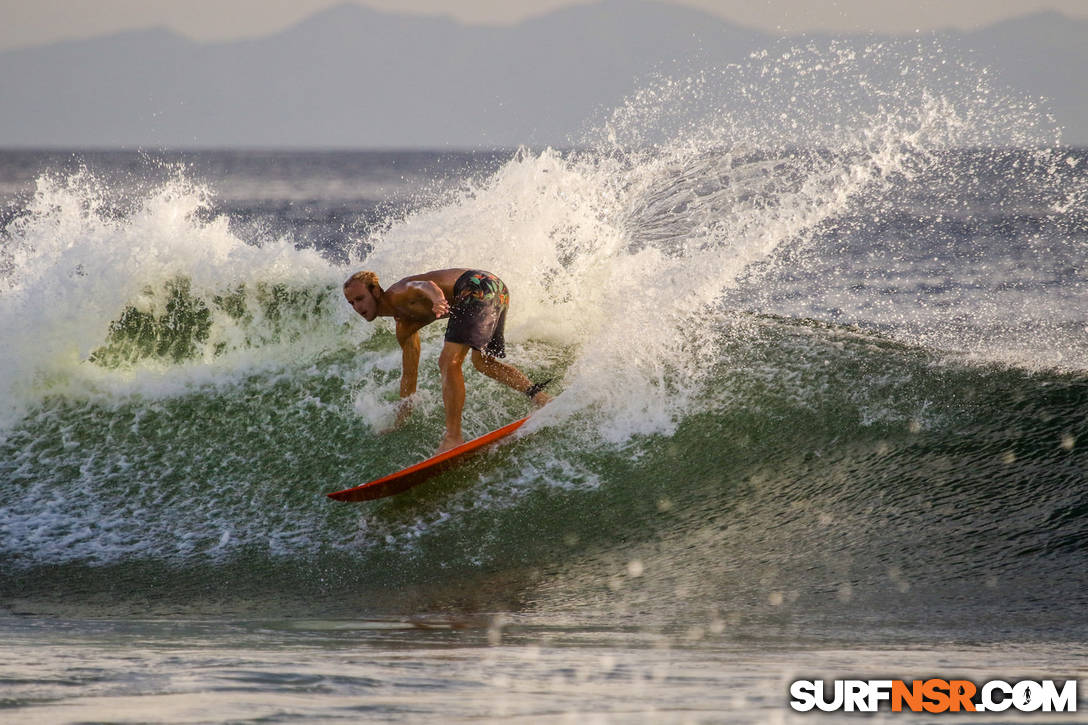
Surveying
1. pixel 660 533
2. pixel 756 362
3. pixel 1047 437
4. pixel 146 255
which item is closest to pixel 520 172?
pixel 756 362

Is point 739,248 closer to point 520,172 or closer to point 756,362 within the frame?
point 756,362

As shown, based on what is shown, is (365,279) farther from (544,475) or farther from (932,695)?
(932,695)

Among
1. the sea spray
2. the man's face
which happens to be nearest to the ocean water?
the sea spray

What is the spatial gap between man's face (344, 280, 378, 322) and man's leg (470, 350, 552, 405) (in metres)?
0.87

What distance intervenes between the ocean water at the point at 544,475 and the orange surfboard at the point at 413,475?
103 mm

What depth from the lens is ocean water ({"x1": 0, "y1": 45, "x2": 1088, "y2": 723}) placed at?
2.80m

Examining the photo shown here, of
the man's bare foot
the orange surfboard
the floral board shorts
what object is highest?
the floral board shorts

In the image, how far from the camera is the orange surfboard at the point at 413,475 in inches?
224

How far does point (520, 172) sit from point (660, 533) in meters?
3.99

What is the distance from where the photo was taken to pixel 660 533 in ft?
17.9

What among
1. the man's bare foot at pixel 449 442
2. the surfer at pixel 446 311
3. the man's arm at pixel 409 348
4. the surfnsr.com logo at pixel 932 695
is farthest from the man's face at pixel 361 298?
the surfnsr.com logo at pixel 932 695

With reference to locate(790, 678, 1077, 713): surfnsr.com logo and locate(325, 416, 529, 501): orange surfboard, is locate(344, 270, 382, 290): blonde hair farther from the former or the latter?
locate(790, 678, 1077, 713): surfnsr.com logo

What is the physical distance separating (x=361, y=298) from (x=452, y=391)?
78 centimetres

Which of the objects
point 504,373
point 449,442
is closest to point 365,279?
point 449,442
